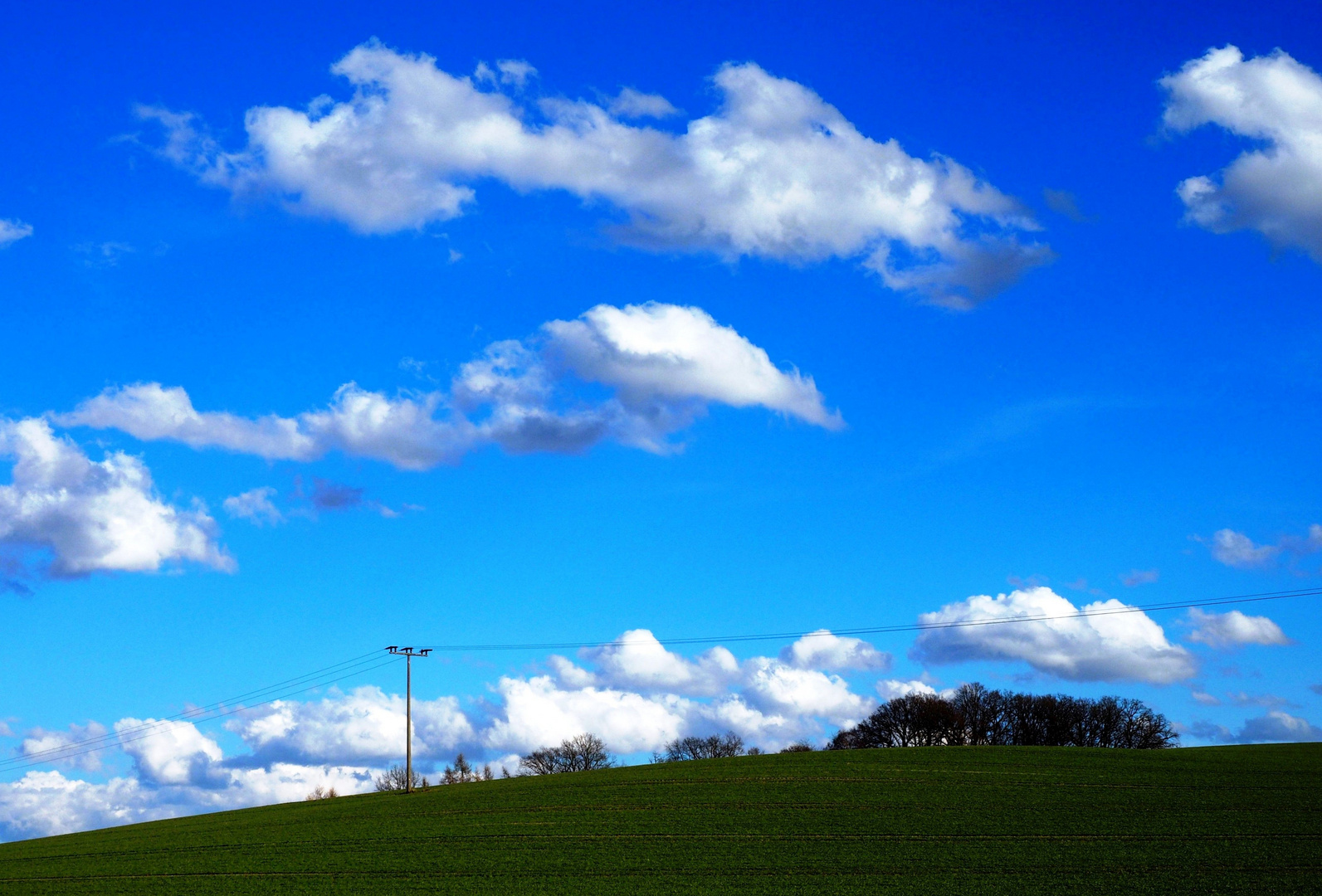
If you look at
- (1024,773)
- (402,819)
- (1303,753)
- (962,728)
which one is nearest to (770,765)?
(1024,773)

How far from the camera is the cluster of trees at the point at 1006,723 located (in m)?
117

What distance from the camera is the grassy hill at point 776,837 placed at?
3944 centimetres

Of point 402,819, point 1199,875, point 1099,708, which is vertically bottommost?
point 1199,875

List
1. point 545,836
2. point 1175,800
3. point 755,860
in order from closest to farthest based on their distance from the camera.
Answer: point 755,860 → point 545,836 → point 1175,800

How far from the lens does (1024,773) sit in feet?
210

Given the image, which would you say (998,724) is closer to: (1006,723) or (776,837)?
(1006,723)

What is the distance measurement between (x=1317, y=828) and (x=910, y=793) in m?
17.8

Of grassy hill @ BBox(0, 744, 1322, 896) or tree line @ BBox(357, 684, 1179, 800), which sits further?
tree line @ BBox(357, 684, 1179, 800)

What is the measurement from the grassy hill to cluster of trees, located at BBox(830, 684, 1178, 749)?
159ft

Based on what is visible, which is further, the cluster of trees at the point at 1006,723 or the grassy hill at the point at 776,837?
the cluster of trees at the point at 1006,723

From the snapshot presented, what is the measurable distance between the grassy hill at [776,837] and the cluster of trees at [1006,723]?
48340 mm

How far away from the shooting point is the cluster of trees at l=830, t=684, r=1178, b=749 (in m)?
117

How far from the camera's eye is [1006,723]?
12231 centimetres

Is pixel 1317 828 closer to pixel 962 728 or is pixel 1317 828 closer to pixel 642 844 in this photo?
pixel 642 844
